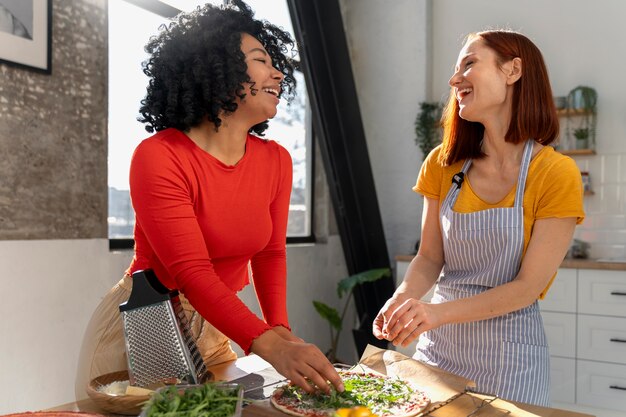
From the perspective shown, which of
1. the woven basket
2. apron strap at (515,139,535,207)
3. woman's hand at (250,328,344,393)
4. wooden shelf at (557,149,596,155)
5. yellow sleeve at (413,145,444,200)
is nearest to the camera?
the woven basket

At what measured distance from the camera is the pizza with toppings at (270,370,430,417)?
3.93 feet

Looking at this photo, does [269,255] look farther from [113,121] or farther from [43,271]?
[113,121]

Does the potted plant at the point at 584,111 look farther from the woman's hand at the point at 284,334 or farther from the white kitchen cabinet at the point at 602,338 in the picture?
the woman's hand at the point at 284,334

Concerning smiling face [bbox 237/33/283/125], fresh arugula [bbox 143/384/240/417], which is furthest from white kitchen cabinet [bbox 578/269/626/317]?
fresh arugula [bbox 143/384/240/417]

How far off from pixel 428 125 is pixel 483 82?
124 inches

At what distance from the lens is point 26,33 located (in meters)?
2.56

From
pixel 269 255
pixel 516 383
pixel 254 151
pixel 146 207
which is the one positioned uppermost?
pixel 254 151

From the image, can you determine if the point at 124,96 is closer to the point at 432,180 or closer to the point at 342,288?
the point at 432,180

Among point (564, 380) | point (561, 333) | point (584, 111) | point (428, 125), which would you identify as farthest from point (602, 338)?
point (428, 125)

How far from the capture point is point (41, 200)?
2.64 metres

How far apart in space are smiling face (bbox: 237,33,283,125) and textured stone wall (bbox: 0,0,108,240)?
1.38m

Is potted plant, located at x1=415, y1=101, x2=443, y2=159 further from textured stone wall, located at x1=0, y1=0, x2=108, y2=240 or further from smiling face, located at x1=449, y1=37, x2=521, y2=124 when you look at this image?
smiling face, located at x1=449, y1=37, x2=521, y2=124

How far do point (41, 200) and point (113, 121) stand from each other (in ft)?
1.89

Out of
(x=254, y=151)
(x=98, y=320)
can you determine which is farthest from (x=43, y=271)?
(x=254, y=151)
